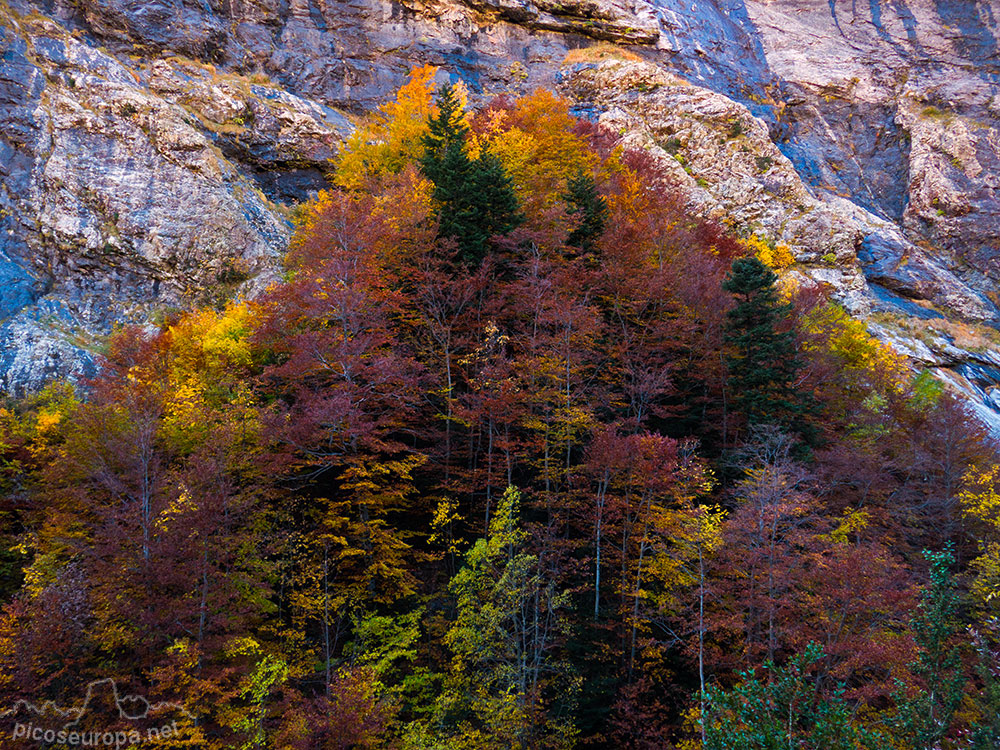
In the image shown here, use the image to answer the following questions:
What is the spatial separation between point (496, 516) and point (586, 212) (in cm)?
1489

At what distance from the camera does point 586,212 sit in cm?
2327

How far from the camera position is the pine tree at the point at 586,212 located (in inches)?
909

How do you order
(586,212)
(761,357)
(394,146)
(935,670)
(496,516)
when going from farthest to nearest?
1. (394,146)
2. (586,212)
3. (761,357)
4. (496,516)
5. (935,670)

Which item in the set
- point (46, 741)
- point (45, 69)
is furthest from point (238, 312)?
point (45, 69)

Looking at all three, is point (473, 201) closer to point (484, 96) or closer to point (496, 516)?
point (496, 516)

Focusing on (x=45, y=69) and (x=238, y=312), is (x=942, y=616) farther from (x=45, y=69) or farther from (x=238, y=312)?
(x=45, y=69)

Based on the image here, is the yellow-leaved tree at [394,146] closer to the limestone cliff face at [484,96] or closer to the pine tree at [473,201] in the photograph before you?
the pine tree at [473,201]

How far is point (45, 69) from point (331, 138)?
17.0 metres

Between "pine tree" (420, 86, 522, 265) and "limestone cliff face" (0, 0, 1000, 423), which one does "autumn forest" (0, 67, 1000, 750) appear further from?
"limestone cliff face" (0, 0, 1000, 423)

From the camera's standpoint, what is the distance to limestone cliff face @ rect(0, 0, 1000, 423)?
28359mm

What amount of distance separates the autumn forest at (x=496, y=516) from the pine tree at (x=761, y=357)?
15 cm

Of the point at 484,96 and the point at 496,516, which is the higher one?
the point at 484,96

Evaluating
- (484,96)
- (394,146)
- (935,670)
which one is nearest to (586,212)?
(394,146)

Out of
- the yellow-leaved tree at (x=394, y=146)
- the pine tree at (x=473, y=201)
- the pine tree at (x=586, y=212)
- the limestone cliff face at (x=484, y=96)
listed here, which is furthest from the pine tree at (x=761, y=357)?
the limestone cliff face at (x=484, y=96)
